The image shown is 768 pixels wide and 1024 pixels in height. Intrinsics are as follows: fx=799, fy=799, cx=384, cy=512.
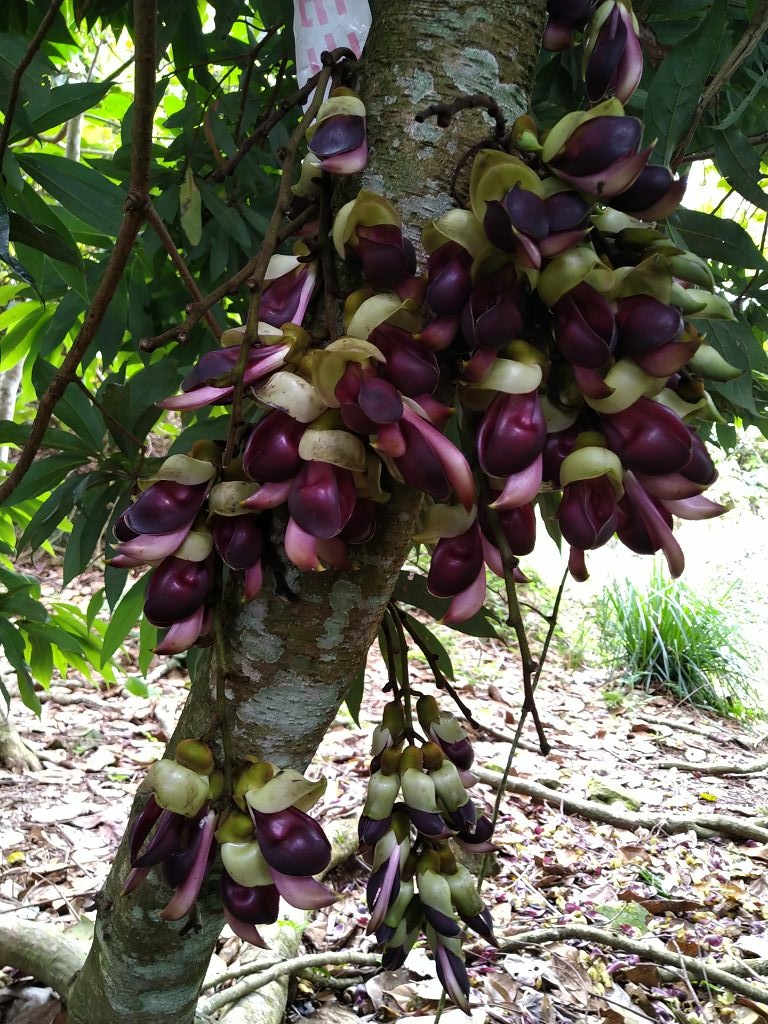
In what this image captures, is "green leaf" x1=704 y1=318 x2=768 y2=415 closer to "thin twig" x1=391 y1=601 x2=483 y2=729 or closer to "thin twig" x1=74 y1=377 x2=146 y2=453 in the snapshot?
"thin twig" x1=391 y1=601 x2=483 y2=729

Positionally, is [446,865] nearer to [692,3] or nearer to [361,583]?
[361,583]

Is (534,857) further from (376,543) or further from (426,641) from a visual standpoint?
(376,543)

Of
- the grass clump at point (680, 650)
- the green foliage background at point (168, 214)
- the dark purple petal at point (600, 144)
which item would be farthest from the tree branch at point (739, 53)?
the grass clump at point (680, 650)

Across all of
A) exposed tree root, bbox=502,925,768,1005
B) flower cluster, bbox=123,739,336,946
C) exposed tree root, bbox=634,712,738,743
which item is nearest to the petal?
flower cluster, bbox=123,739,336,946

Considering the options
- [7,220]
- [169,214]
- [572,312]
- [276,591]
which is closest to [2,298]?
[169,214]

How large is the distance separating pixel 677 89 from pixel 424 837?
2.14ft

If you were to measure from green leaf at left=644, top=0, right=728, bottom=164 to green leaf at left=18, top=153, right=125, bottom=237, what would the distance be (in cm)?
52

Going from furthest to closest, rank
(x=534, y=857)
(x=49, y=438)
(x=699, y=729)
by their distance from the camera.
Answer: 1. (x=699, y=729)
2. (x=534, y=857)
3. (x=49, y=438)

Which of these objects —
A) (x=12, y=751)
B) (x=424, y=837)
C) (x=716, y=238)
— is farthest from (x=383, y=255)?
(x=12, y=751)

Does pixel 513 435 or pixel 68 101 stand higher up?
pixel 68 101

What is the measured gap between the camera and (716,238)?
684mm

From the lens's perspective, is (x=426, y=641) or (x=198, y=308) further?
(x=426, y=641)

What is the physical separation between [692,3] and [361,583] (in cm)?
80

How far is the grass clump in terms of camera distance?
352 centimetres
